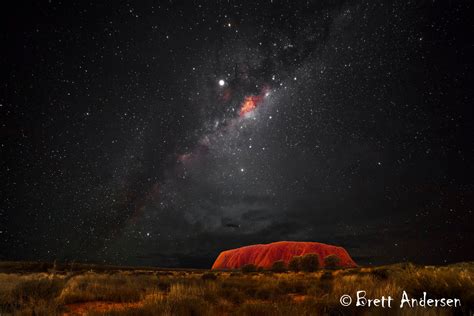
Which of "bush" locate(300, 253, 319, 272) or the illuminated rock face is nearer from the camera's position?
"bush" locate(300, 253, 319, 272)

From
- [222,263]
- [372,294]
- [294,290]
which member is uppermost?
[372,294]

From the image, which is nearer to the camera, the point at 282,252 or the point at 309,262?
the point at 309,262

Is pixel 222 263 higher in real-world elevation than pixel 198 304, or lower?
lower

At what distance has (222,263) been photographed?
177125 millimetres

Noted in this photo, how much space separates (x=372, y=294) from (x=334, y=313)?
4.96ft

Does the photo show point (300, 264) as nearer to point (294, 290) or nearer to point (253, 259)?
point (294, 290)

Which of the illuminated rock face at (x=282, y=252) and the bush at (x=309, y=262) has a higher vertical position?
the bush at (x=309, y=262)

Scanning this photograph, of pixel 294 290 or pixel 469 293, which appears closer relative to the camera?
pixel 469 293

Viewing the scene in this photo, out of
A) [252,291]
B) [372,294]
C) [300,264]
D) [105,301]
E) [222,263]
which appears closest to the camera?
[372,294]

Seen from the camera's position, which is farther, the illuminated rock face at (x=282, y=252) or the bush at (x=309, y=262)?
the illuminated rock face at (x=282, y=252)

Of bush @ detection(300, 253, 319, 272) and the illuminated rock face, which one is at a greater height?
bush @ detection(300, 253, 319, 272)

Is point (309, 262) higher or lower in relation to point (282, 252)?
higher

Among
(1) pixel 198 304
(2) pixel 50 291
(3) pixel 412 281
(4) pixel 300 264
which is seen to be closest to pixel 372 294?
(3) pixel 412 281

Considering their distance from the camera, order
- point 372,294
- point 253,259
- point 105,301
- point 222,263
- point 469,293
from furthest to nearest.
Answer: point 222,263 → point 253,259 → point 105,301 → point 372,294 → point 469,293
